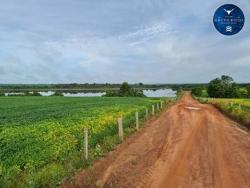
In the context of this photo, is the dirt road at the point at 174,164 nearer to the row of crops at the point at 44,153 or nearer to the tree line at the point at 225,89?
the row of crops at the point at 44,153

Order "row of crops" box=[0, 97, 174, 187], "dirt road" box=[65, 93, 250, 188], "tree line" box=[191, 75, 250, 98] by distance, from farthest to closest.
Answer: "tree line" box=[191, 75, 250, 98] → "dirt road" box=[65, 93, 250, 188] → "row of crops" box=[0, 97, 174, 187]

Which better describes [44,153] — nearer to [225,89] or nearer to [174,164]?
[174,164]

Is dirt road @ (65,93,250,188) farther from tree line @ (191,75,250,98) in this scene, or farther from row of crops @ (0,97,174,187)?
tree line @ (191,75,250,98)

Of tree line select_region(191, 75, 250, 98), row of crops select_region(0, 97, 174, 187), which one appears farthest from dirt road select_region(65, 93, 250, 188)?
tree line select_region(191, 75, 250, 98)

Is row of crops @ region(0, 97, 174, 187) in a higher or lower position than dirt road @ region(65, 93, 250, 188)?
higher

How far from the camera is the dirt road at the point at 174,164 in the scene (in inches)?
443

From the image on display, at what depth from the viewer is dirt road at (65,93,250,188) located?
1125 cm

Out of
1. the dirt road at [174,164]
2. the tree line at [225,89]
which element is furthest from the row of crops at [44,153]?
the tree line at [225,89]

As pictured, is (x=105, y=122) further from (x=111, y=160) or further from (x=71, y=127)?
(x=111, y=160)

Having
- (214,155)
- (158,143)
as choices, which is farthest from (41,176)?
(158,143)

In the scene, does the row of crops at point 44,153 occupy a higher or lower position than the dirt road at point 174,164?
higher

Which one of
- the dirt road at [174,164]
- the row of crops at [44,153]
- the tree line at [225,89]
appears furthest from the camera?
the tree line at [225,89]

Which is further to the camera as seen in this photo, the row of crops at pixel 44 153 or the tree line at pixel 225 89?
the tree line at pixel 225 89

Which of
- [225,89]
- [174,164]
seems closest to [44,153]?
[174,164]
